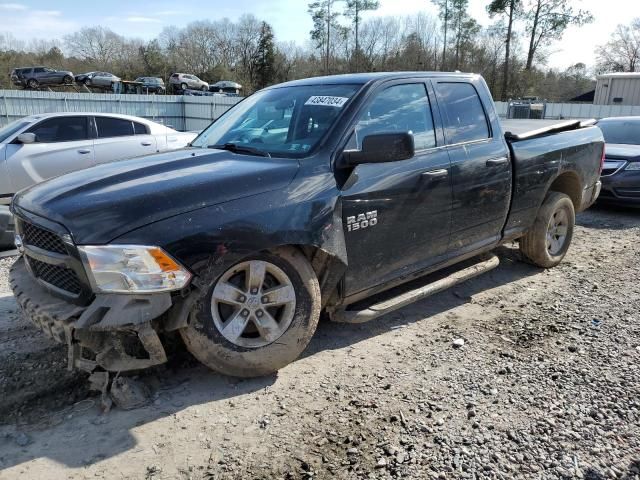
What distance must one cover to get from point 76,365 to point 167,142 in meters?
7.38

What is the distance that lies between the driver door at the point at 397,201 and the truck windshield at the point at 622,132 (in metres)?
7.27

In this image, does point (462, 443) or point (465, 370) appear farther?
point (465, 370)

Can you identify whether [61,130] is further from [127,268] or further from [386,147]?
[386,147]

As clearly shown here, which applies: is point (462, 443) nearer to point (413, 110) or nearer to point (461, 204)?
point (461, 204)

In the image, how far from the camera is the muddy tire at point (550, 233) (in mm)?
4992

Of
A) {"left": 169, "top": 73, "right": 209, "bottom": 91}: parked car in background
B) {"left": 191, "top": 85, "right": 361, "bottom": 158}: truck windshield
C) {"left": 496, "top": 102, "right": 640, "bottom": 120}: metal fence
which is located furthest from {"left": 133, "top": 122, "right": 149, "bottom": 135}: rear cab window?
{"left": 169, "top": 73, "right": 209, "bottom": 91}: parked car in background

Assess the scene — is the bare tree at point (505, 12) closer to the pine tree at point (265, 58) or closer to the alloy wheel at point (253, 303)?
the pine tree at point (265, 58)

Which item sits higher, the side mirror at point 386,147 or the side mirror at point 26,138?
the side mirror at point 386,147

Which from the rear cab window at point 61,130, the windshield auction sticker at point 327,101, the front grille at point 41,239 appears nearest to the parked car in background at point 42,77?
the rear cab window at point 61,130

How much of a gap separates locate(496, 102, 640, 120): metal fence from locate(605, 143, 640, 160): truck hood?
12023 mm

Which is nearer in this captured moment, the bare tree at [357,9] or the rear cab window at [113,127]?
the rear cab window at [113,127]

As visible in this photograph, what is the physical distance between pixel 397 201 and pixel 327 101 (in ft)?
2.84

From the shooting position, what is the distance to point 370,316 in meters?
3.41

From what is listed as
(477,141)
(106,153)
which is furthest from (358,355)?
(106,153)
